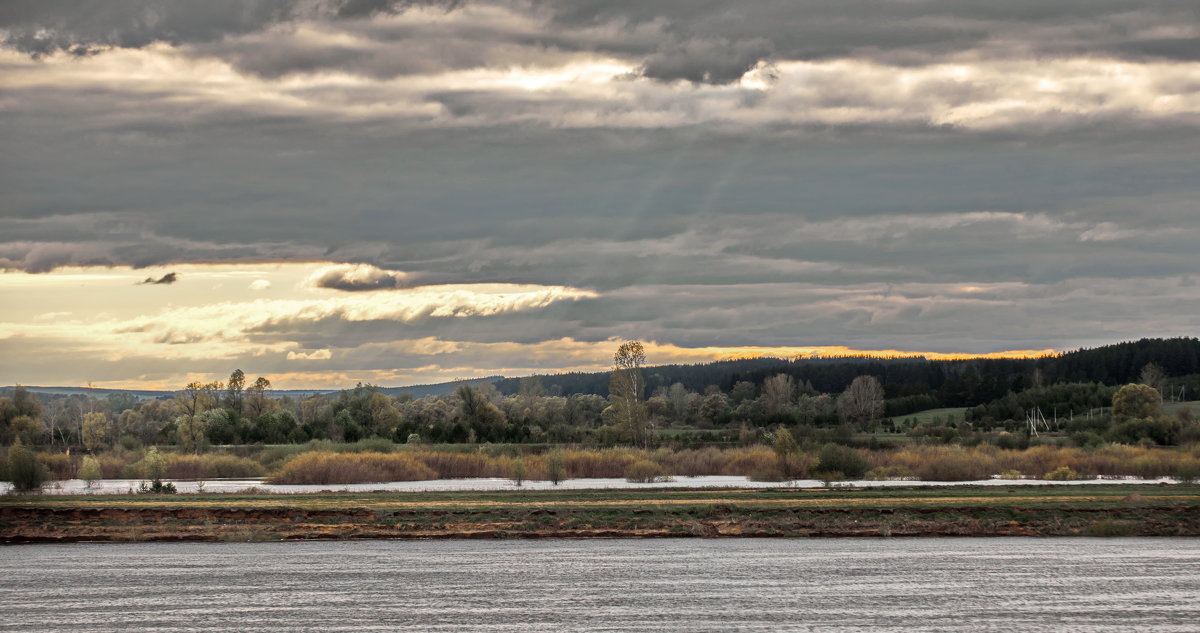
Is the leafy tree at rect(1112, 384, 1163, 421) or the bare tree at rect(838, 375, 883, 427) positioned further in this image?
the bare tree at rect(838, 375, 883, 427)

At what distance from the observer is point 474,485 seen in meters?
51.8

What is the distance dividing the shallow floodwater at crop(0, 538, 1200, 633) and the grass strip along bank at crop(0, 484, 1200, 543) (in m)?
1.65

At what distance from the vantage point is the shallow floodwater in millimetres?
17672

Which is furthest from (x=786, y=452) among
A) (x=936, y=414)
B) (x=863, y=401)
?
(x=863, y=401)

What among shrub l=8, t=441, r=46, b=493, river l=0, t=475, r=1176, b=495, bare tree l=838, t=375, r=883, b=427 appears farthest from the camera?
bare tree l=838, t=375, r=883, b=427

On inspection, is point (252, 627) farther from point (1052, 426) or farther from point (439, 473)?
point (1052, 426)

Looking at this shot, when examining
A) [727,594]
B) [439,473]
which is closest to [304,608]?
[727,594]

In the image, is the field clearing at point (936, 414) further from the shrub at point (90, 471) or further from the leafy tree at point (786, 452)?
the shrub at point (90, 471)

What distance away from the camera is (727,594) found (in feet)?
66.3

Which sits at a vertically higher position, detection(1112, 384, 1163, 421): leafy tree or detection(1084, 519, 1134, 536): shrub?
detection(1112, 384, 1163, 421): leafy tree

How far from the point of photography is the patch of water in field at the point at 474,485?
48.0 meters

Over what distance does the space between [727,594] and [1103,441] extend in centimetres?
6382

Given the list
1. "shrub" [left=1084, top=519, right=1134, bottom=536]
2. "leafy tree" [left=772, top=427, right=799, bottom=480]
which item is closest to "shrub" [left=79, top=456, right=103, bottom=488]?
"leafy tree" [left=772, top=427, right=799, bottom=480]

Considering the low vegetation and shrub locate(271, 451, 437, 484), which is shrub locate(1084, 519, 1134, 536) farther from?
shrub locate(271, 451, 437, 484)
